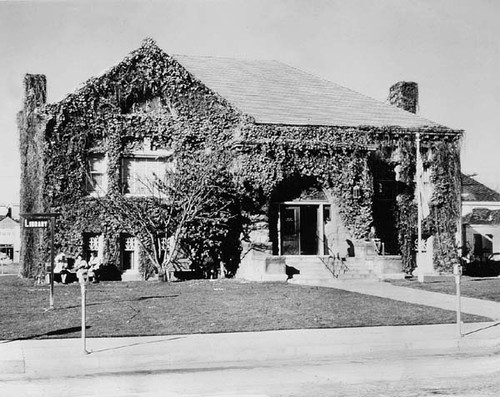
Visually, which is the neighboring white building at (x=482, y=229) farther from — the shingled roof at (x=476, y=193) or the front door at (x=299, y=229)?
the front door at (x=299, y=229)

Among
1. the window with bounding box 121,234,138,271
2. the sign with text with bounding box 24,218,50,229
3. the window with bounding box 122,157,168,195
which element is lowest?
the window with bounding box 121,234,138,271

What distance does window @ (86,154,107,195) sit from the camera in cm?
2672

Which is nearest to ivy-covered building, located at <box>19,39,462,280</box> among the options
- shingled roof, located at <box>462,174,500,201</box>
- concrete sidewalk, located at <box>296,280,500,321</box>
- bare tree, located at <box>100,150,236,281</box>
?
bare tree, located at <box>100,150,236,281</box>

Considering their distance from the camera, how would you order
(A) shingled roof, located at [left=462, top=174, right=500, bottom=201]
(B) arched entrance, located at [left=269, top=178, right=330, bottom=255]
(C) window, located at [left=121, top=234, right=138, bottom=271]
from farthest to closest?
(A) shingled roof, located at [left=462, top=174, right=500, bottom=201], (B) arched entrance, located at [left=269, top=178, right=330, bottom=255], (C) window, located at [left=121, top=234, right=138, bottom=271]

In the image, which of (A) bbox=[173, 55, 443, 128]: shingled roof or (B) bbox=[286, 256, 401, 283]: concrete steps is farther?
(A) bbox=[173, 55, 443, 128]: shingled roof

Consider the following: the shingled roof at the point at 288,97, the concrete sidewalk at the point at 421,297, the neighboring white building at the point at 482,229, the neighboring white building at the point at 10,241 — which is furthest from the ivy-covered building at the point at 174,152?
the neighboring white building at the point at 10,241

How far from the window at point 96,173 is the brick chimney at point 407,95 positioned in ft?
54.5

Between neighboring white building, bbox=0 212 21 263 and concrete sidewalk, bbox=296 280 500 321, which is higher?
neighboring white building, bbox=0 212 21 263

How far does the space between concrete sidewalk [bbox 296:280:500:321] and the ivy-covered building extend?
213cm

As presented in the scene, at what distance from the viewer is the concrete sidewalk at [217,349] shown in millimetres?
10055

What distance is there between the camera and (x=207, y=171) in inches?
1001

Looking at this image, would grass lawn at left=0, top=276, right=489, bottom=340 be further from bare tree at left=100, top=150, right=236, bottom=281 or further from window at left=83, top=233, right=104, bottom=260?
window at left=83, top=233, right=104, bottom=260

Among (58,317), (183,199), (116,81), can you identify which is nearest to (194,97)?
(116,81)

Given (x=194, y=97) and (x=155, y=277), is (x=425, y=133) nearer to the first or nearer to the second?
(x=194, y=97)
